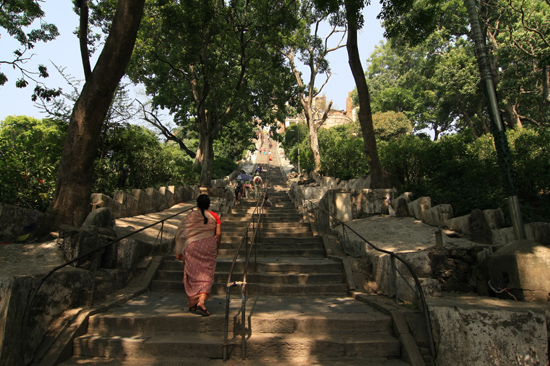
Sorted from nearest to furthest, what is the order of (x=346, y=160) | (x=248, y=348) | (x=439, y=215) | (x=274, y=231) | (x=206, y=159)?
(x=248, y=348) → (x=439, y=215) → (x=274, y=231) → (x=206, y=159) → (x=346, y=160)

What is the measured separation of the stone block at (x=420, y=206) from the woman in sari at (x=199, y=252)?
19.0ft

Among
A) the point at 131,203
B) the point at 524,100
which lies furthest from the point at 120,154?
the point at 524,100

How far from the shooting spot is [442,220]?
7.46m

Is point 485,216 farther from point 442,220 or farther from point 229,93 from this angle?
point 229,93

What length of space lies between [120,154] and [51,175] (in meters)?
3.10

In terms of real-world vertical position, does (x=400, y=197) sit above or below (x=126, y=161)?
below

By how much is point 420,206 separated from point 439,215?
0.98 m

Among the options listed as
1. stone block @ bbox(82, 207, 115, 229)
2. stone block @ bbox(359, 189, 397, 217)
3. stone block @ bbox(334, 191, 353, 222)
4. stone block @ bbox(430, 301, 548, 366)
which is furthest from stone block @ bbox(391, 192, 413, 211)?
stone block @ bbox(82, 207, 115, 229)

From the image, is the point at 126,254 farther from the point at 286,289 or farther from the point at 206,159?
the point at 206,159

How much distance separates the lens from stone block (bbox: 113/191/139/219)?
9.17 metres

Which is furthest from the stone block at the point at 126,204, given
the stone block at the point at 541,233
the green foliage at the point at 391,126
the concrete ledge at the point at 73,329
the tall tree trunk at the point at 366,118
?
the green foliage at the point at 391,126

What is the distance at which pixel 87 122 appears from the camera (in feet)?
19.9

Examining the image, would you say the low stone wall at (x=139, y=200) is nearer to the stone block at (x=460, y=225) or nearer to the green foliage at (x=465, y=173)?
the stone block at (x=460, y=225)

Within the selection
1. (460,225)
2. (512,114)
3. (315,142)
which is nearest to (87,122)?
(460,225)
